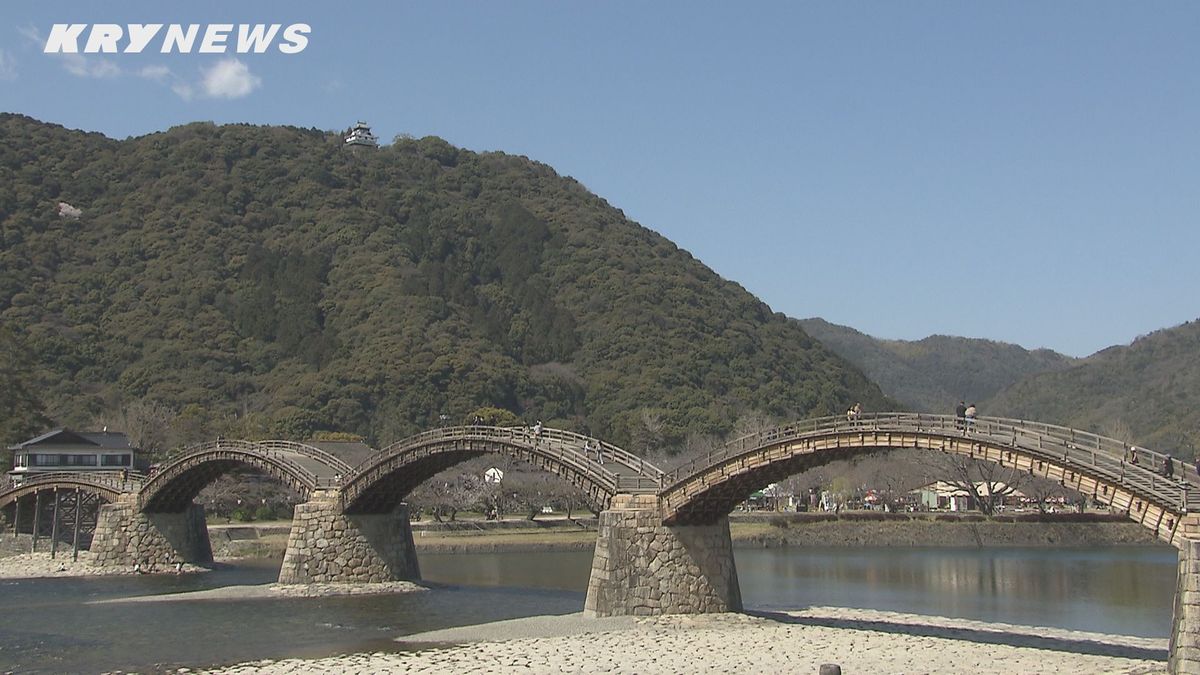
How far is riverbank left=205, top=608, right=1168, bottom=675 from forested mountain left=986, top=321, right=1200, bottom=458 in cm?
10266

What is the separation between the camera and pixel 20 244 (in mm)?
148625

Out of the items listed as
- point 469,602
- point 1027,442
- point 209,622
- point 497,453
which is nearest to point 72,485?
point 209,622

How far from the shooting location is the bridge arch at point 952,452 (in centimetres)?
2491

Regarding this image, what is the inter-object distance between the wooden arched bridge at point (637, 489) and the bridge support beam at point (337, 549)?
58 mm

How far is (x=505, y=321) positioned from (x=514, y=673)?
12812cm

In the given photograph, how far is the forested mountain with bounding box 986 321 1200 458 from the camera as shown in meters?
141

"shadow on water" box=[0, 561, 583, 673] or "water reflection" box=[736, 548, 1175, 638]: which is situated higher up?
"water reflection" box=[736, 548, 1175, 638]

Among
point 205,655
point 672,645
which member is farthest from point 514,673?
point 205,655

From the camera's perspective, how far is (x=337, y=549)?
4912 cm

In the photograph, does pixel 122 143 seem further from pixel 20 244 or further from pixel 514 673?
pixel 514 673

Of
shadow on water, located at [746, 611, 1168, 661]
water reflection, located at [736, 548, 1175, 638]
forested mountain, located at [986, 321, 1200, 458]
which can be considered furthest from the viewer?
forested mountain, located at [986, 321, 1200, 458]

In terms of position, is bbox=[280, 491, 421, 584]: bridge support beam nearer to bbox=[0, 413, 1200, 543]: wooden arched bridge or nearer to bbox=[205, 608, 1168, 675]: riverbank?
bbox=[0, 413, 1200, 543]: wooden arched bridge

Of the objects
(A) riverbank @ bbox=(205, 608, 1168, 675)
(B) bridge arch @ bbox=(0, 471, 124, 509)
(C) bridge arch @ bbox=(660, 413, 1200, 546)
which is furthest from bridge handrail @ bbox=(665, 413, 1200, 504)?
(B) bridge arch @ bbox=(0, 471, 124, 509)

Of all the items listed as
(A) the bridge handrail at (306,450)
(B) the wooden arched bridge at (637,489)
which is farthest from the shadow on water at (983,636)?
(A) the bridge handrail at (306,450)
